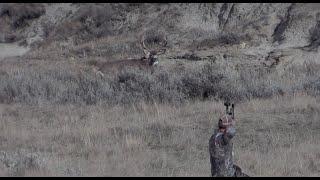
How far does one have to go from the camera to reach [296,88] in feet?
52.4

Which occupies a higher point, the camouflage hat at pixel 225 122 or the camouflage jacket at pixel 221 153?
the camouflage hat at pixel 225 122

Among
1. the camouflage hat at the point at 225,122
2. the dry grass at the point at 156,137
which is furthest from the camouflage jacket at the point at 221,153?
the dry grass at the point at 156,137

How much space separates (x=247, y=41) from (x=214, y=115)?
13640 millimetres

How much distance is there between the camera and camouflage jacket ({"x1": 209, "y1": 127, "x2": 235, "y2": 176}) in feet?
24.8

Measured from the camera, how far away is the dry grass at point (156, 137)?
Result: 9609 mm

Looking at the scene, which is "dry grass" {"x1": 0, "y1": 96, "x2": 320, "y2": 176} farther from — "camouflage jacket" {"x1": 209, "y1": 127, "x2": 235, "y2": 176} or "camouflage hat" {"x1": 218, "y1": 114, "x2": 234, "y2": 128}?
"camouflage hat" {"x1": 218, "y1": 114, "x2": 234, "y2": 128}

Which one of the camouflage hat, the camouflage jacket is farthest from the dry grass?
the camouflage hat

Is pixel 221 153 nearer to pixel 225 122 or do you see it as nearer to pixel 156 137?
pixel 225 122

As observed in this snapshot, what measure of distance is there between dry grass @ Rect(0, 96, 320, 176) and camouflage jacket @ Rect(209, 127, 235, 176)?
1.62 metres

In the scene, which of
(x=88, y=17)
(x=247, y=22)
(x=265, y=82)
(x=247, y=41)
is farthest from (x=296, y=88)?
(x=88, y=17)

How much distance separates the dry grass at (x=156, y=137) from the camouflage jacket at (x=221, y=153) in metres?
1.62

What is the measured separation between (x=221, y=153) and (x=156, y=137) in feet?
14.5

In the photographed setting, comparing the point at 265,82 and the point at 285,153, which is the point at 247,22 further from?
the point at 285,153

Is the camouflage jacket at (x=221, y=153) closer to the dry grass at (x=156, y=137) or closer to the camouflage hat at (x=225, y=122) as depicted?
the camouflage hat at (x=225, y=122)
